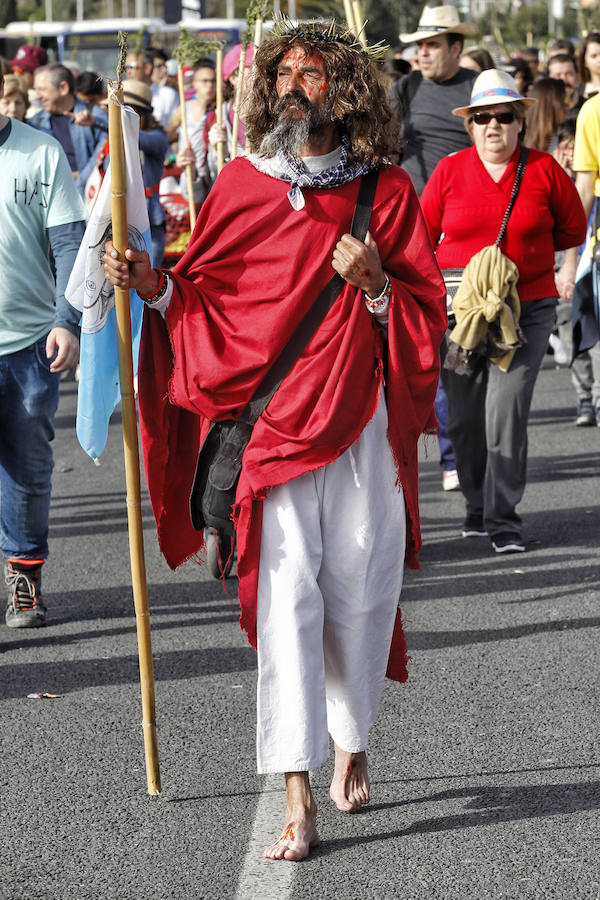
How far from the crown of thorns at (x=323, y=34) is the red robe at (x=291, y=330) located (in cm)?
35

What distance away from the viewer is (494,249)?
276 inches

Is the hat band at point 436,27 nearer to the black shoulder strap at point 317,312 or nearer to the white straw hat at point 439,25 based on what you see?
the white straw hat at point 439,25

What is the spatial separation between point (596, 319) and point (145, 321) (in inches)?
181

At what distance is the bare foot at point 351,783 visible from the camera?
4164 mm

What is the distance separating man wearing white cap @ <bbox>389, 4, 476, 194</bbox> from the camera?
8781 mm

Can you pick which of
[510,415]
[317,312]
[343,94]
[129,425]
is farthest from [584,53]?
[129,425]

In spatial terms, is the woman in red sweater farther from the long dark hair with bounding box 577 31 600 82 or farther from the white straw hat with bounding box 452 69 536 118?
the long dark hair with bounding box 577 31 600 82

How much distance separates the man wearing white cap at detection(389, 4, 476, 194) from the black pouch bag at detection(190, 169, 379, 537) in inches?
193

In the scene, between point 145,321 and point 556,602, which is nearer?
point 145,321

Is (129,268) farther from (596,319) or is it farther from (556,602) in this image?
(596,319)

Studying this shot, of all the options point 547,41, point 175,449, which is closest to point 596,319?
point 175,449

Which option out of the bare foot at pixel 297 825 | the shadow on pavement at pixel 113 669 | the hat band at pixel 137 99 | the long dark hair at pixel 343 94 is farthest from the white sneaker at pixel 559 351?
the bare foot at pixel 297 825

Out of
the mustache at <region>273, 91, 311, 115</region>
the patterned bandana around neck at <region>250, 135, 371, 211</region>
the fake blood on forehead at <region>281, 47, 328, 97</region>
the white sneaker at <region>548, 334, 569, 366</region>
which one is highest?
the fake blood on forehead at <region>281, 47, 328, 97</region>

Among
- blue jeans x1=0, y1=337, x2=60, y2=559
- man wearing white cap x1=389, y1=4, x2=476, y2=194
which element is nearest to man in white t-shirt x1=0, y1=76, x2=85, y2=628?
blue jeans x1=0, y1=337, x2=60, y2=559
